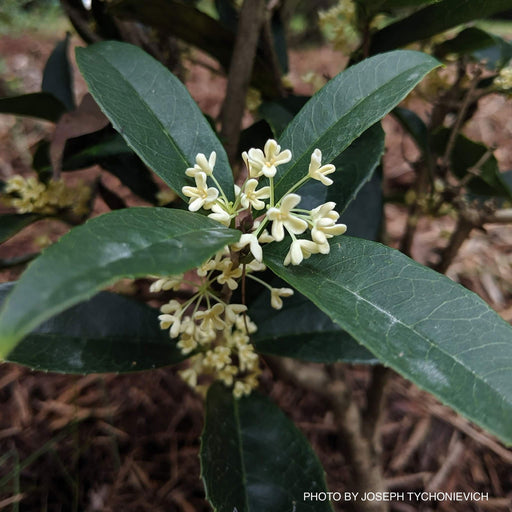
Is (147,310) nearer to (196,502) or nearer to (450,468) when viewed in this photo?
(196,502)

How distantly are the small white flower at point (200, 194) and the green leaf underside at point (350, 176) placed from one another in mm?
223

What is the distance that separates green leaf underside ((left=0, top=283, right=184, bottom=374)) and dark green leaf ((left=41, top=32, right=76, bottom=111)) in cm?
56

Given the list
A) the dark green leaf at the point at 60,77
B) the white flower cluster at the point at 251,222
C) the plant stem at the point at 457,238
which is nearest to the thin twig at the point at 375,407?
the plant stem at the point at 457,238

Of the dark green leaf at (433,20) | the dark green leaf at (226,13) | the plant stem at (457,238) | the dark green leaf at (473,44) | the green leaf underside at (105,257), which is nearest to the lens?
the green leaf underside at (105,257)

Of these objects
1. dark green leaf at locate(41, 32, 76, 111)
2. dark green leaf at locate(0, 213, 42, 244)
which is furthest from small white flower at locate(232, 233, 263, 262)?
dark green leaf at locate(41, 32, 76, 111)

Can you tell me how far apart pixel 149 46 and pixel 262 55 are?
286 millimetres

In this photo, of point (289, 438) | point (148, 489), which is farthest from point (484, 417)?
point (148, 489)

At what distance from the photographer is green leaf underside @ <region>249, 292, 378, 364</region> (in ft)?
2.97

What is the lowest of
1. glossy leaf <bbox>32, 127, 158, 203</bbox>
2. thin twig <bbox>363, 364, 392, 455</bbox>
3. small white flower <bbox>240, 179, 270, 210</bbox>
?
thin twig <bbox>363, 364, 392, 455</bbox>

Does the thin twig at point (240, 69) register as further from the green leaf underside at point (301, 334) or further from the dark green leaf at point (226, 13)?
the green leaf underside at point (301, 334)

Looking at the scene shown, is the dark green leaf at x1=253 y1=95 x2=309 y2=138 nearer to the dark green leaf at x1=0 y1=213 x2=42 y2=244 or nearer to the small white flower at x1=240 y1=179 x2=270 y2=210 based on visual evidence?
the small white flower at x1=240 y1=179 x2=270 y2=210

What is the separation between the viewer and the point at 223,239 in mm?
538

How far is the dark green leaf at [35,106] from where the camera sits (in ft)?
3.02

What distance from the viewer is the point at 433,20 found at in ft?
2.82
